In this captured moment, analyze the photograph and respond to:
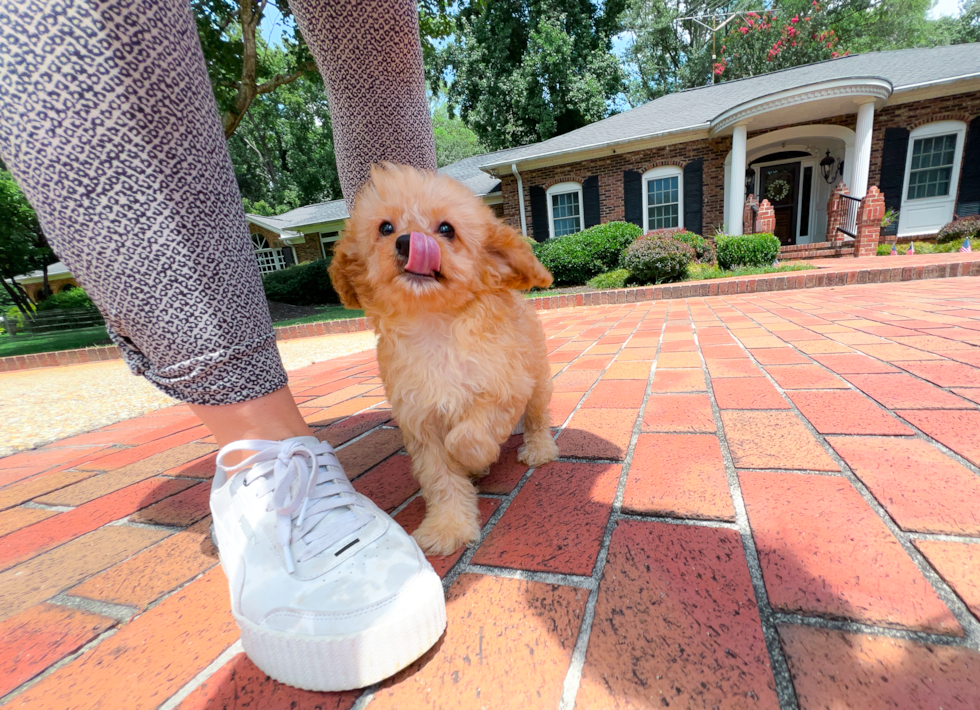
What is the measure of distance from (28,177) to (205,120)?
1.25 ft

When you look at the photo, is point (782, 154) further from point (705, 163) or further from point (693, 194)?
point (693, 194)

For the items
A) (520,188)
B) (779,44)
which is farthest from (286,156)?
(779,44)

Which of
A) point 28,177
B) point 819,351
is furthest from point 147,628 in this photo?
point 819,351

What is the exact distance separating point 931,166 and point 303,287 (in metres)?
20.0

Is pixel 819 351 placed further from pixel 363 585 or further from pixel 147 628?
pixel 147 628

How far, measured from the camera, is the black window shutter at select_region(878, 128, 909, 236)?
10984 millimetres

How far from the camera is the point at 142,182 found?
0.93 metres

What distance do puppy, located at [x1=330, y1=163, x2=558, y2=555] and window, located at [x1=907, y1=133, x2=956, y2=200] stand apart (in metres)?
15.7

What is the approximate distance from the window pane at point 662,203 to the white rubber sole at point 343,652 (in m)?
14.4

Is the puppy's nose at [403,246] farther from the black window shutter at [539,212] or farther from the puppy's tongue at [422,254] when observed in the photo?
the black window shutter at [539,212]

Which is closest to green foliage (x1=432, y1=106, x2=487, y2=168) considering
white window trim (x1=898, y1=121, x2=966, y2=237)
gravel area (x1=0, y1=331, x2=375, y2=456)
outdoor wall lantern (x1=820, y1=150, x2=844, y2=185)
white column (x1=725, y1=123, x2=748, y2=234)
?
outdoor wall lantern (x1=820, y1=150, x2=844, y2=185)

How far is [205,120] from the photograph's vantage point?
3.41ft

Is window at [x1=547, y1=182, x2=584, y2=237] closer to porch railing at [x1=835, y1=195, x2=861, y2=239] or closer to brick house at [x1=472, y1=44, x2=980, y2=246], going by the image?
brick house at [x1=472, y1=44, x2=980, y2=246]

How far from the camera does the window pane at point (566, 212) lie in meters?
14.0
